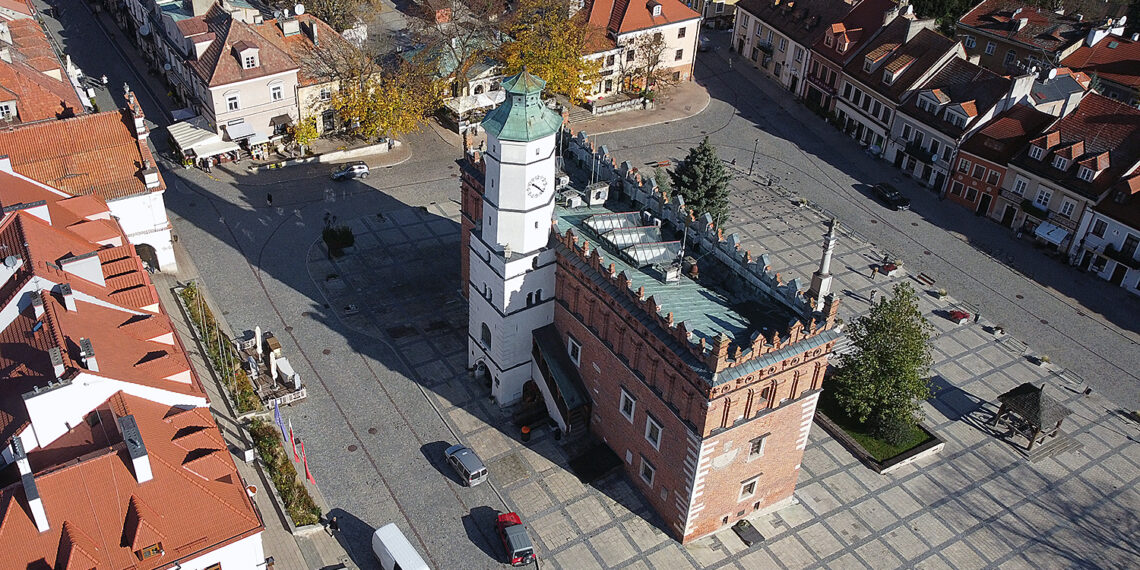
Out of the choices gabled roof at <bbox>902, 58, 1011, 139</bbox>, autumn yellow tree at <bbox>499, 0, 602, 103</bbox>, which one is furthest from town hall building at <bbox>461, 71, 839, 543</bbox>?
gabled roof at <bbox>902, 58, 1011, 139</bbox>

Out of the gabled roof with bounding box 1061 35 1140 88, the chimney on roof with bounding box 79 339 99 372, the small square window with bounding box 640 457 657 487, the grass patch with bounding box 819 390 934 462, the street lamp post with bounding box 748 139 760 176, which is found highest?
the gabled roof with bounding box 1061 35 1140 88

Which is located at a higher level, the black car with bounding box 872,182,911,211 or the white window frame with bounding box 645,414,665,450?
the white window frame with bounding box 645,414,665,450

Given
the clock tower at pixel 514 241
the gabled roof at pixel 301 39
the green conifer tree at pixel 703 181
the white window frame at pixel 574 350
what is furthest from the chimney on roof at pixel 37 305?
the gabled roof at pixel 301 39

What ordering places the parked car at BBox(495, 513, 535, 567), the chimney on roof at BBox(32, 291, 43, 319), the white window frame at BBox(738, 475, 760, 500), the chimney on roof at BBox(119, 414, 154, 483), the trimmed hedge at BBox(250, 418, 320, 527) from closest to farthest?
the chimney on roof at BBox(119, 414, 154, 483) → the chimney on roof at BBox(32, 291, 43, 319) → the parked car at BBox(495, 513, 535, 567) → the trimmed hedge at BBox(250, 418, 320, 527) → the white window frame at BBox(738, 475, 760, 500)

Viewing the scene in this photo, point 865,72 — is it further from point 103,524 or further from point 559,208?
point 103,524

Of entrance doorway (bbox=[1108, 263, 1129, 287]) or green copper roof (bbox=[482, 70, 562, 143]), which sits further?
entrance doorway (bbox=[1108, 263, 1129, 287])

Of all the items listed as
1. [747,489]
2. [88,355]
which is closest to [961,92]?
[747,489]

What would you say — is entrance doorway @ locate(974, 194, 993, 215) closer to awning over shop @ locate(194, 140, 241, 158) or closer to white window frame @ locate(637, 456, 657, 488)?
white window frame @ locate(637, 456, 657, 488)
